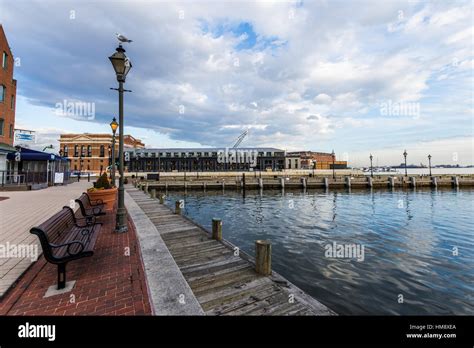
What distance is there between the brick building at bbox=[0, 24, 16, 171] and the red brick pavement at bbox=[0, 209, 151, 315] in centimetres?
2921

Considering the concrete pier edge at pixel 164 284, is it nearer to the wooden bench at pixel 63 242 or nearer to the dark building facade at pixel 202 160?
the wooden bench at pixel 63 242

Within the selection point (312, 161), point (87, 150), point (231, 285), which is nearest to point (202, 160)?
point (87, 150)

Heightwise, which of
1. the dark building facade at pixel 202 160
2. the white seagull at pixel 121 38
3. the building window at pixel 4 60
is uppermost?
the building window at pixel 4 60

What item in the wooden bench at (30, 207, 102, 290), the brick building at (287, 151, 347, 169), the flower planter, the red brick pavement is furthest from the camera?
the brick building at (287, 151, 347, 169)

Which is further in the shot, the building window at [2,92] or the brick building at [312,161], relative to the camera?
the brick building at [312,161]

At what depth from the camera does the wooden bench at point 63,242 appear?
3749 mm

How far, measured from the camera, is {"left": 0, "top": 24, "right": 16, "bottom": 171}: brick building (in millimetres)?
24109

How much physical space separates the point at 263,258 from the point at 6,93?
118 feet

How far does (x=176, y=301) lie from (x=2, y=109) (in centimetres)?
3447

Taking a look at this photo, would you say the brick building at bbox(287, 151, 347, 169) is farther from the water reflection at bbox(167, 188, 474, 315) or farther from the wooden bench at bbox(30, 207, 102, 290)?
the wooden bench at bbox(30, 207, 102, 290)

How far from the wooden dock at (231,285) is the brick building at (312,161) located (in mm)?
92569

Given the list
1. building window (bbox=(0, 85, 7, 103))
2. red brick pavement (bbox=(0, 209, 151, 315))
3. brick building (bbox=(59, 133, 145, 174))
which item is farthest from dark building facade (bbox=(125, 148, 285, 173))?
red brick pavement (bbox=(0, 209, 151, 315))

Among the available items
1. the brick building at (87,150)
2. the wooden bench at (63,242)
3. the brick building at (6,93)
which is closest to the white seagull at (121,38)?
the wooden bench at (63,242)
